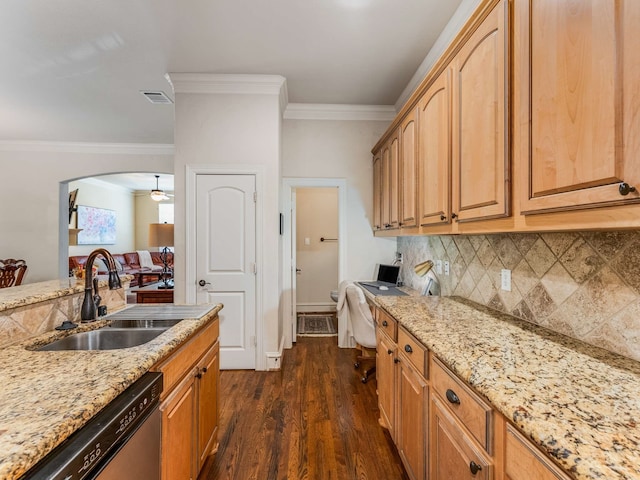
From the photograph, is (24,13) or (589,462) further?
(24,13)

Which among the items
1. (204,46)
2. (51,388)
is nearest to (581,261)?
(51,388)

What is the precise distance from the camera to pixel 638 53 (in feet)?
2.46

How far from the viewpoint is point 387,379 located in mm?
2000

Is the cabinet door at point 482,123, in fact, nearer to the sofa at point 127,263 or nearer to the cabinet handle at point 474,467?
the cabinet handle at point 474,467

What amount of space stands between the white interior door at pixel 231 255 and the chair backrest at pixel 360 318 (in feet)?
3.28

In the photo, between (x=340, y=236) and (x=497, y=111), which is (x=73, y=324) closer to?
(x=497, y=111)

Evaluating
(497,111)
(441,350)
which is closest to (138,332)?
(441,350)

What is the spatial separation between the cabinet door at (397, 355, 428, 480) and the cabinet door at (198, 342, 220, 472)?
1073 millimetres

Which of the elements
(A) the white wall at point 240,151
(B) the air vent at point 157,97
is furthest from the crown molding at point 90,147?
(A) the white wall at point 240,151

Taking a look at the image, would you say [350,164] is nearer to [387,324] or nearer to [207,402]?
[387,324]

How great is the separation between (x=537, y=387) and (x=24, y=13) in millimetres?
3562

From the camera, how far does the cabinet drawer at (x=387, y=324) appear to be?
6.10 ft

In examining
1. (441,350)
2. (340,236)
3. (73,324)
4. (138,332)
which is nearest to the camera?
(441,350)

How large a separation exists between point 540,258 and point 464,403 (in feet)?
2.68
